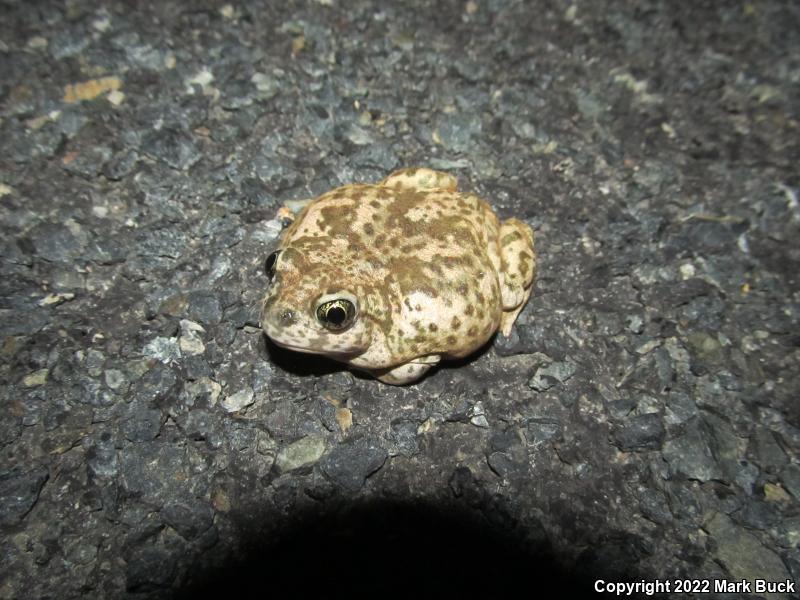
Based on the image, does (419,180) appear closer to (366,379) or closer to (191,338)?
(366,379)

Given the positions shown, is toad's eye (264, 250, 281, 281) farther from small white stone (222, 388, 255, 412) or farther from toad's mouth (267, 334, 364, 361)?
small white stone (222, 388, 255, 412)

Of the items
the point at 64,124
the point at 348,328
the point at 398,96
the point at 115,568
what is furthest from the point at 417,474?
the point at 64,124

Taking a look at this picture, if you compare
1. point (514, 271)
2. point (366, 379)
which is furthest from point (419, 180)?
point (366, 379)

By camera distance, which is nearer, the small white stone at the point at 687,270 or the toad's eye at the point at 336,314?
the toad's eye at the point at 336,314

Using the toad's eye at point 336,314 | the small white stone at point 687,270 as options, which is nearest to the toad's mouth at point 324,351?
the toad's eye at point 336,314

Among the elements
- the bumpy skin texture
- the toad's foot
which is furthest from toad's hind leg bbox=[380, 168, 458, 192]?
the toad's foot

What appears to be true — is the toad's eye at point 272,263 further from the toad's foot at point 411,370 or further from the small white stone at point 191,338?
the toad's foot at point 411,370
